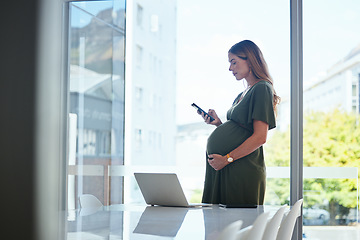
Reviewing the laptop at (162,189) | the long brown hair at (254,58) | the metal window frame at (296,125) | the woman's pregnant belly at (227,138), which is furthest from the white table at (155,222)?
the metal window frame at (296,125)

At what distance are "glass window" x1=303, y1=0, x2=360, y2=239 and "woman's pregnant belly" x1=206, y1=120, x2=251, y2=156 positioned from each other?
26.9 inches

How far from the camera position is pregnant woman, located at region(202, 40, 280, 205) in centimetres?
358

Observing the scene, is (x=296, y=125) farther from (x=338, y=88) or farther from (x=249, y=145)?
(x=249, y=145)

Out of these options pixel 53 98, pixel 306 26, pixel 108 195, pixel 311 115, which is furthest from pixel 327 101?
pixel 53 98

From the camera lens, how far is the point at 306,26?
4176 millimetres

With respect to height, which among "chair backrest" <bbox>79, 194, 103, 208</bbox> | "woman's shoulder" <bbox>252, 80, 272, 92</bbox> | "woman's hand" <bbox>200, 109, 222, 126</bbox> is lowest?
"chair backrest" <bbox>79, 194, 103, 208</bbox>

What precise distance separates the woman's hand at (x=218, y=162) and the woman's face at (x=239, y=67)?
22.3 inches

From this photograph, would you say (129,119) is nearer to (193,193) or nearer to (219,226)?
(193,193)

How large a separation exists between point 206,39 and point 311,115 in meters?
1.03

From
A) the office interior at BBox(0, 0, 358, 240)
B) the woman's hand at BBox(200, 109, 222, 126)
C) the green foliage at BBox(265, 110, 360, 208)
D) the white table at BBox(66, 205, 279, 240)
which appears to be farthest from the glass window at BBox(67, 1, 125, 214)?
the white table at BBox(66, 205, 279, 240)

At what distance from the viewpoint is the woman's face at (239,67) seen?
3789 millimetres

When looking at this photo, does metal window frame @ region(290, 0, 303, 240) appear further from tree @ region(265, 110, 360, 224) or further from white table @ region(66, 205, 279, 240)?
white table @ region(66, 205, 279, 240)

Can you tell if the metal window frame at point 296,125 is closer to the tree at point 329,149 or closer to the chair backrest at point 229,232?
the tree at point 329,149

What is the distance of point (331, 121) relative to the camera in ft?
13.4
